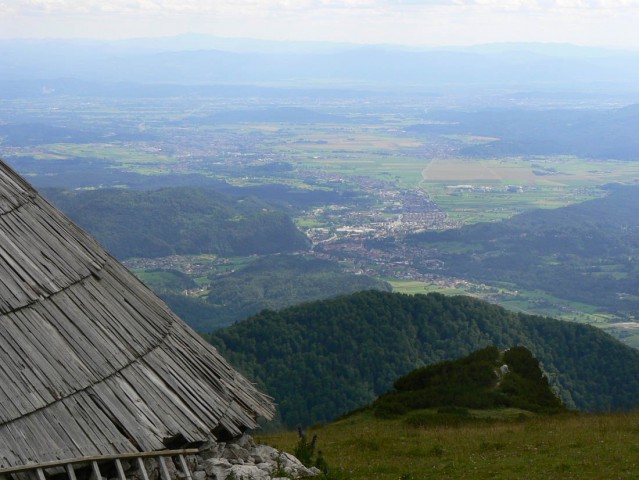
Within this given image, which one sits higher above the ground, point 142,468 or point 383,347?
point 142,468

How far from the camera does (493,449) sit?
22.0 metres

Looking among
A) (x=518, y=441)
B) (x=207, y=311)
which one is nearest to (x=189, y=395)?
(x=518, y=441)

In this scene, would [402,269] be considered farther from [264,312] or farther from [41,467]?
[41,467]

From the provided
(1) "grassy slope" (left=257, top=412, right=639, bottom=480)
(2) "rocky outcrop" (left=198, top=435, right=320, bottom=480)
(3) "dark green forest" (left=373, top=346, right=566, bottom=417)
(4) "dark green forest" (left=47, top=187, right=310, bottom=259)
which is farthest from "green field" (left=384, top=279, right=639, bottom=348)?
(2) "rocky outcrop" (left=198, top=435, right=320, bottom=480)

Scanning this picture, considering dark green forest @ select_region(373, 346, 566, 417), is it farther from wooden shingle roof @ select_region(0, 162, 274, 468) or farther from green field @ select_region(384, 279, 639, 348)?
green field @ select_region(384, 279, 639, 348)

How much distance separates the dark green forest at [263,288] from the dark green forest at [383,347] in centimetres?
3603

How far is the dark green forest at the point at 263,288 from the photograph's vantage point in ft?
409

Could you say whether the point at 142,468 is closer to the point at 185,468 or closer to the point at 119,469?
the point at 119,469

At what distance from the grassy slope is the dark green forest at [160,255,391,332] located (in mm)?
88193

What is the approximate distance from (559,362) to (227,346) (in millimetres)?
29667

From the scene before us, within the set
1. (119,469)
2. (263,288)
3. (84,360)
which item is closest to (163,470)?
(119,469)

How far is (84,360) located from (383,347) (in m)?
63.1

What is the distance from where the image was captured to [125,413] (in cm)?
1226

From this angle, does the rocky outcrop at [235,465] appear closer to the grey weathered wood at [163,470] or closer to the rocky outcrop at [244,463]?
the rocky outcrop at [244,463]
